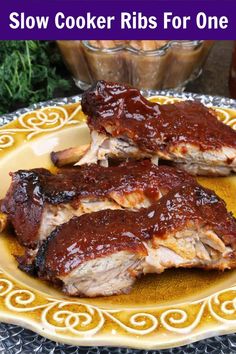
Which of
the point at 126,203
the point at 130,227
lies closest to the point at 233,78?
the point at 126,203

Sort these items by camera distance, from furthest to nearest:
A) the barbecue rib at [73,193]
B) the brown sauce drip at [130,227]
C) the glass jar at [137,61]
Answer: the glass jar at [137,61] → the barbecue rib at [73,193] → the brown sauce drip at [130,227]

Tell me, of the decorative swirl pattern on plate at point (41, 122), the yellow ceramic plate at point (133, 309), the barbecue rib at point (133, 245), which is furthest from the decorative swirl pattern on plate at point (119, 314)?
the decorative swirl pattern on plate at point (41, 122)

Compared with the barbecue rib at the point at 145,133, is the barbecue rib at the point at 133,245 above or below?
below

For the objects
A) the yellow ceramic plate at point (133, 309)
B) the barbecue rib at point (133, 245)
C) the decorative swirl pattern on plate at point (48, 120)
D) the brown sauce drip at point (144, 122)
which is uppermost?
the brown sauce drip at point (144, 122)

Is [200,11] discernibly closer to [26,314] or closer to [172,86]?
[172,86]

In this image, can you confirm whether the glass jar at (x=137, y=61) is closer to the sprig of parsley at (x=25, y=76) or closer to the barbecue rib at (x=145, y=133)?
the sprig of parsley at (x=25, y=76)

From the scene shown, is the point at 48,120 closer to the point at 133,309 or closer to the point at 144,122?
the point at 144,122

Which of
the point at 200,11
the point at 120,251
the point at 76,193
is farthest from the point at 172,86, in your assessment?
the point at 120,251
